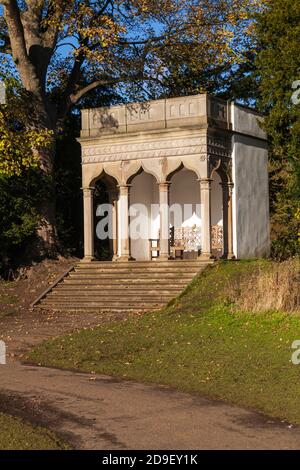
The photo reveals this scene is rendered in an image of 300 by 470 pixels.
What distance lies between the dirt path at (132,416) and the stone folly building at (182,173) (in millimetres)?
13046

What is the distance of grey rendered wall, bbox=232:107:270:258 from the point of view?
2808 cm

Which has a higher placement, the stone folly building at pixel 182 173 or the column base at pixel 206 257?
the stone folly building at pixel 182 173

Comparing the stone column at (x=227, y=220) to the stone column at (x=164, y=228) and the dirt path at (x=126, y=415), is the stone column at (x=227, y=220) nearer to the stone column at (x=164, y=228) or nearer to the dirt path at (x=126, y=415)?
the stone column at (x=164, y=228)

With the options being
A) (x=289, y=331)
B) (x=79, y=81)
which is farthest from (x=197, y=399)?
(x=79, y=81)

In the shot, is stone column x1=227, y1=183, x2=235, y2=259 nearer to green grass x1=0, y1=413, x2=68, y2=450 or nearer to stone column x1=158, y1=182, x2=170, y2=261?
stone column x1=158, y1=182, x2=170, y2=261

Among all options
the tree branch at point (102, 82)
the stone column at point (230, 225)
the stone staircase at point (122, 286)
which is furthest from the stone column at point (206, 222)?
the tree branch at point (102, 82)

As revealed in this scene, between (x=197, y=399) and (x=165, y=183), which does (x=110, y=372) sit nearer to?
(x=197, y=399)

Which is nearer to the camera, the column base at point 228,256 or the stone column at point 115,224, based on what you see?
the column base at point 228,256

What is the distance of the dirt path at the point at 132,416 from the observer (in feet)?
30.4

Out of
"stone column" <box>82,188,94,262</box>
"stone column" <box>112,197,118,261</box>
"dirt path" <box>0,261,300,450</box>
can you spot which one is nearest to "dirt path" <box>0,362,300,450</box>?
"dirt path" <box>0,261,300,450</box>

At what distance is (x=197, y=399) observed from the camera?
12.1 metres

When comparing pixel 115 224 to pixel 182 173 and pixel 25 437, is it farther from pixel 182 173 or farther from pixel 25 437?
pixel 25 437

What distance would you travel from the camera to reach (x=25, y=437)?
362 inches
